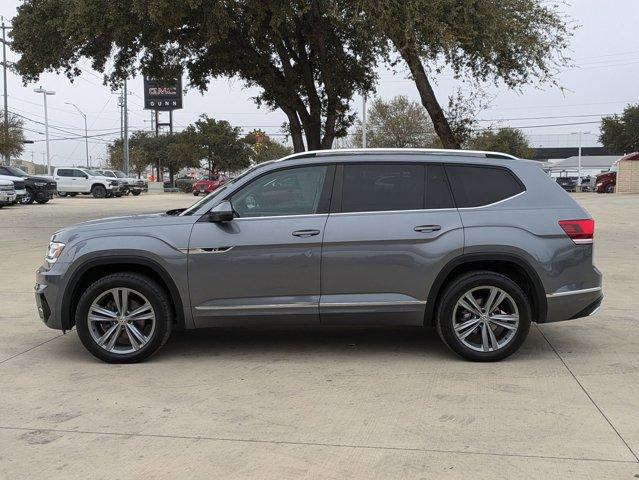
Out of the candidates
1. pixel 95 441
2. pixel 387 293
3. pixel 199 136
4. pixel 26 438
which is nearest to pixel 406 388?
pixel 387 293

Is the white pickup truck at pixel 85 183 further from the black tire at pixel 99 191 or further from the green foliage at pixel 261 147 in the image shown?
the green foliage at pixel 261 147

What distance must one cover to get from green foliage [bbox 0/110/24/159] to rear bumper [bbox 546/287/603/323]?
46.6m

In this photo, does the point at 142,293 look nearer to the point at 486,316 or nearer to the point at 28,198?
the point at 486,316

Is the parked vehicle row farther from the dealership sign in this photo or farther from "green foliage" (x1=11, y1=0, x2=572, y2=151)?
the dealership sign

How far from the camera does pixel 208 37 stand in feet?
47.8

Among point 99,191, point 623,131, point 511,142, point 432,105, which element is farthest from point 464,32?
point 511,142

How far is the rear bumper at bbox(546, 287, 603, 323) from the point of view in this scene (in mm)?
5281

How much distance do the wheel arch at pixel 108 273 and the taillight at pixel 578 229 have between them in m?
3.40

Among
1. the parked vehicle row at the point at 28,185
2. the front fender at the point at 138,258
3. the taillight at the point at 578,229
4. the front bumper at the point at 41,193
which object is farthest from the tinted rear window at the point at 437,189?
the front bumper at the point at 41,193

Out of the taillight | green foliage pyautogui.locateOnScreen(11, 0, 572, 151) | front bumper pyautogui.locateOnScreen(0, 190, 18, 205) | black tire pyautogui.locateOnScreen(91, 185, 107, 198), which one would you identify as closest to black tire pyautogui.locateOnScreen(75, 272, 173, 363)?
the taillight

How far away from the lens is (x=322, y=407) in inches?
172

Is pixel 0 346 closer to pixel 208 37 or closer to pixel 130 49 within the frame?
pixel 208 37

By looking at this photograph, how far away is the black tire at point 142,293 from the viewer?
526cm

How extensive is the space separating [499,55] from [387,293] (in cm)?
1090
